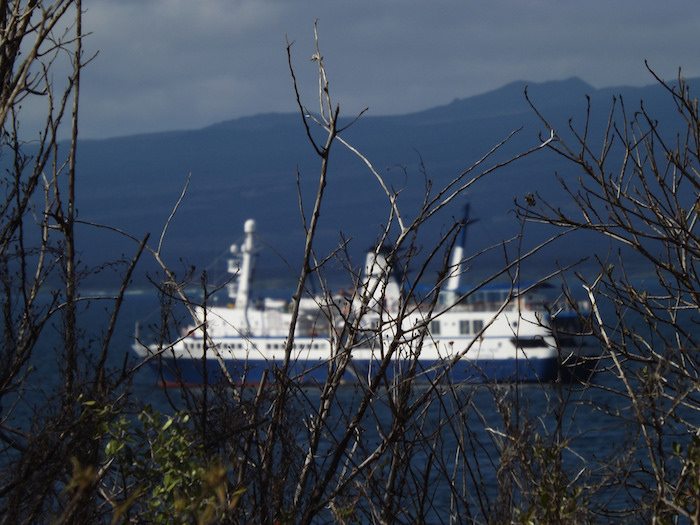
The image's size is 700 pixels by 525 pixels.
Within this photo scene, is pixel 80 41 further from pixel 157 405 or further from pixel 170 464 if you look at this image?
pixel 157 405

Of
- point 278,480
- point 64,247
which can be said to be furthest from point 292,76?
point 64,247

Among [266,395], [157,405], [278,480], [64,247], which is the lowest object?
[157,405]

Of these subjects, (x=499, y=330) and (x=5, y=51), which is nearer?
(x=5, y=51)

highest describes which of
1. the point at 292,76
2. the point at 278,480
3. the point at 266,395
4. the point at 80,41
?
the point at 80,41

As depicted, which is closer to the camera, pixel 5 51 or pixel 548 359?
pixel 5 51

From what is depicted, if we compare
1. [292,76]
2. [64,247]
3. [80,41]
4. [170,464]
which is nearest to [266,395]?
[170,464]

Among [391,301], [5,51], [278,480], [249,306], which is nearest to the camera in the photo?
[278,480]

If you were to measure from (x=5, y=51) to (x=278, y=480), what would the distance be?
182cm

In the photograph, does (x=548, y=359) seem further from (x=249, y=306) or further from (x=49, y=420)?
(x=49, y=420)

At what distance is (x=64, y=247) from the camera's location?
12.8 feet

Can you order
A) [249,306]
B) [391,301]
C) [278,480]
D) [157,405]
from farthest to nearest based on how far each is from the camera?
[249,306]
[391,301]
[157,405]
[278,480]

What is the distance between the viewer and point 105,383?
3.08 metres

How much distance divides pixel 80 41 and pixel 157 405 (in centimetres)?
3971

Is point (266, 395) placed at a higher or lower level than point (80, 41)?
lower
